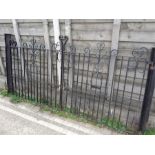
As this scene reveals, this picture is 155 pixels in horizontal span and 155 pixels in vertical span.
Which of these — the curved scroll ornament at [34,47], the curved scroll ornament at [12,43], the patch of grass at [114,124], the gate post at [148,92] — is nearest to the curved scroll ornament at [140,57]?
the gate post at [148,92]

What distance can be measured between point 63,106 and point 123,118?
138 cm

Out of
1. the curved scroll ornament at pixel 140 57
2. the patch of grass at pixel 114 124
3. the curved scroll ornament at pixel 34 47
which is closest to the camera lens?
the curved scroll ornament at pixel 140 57

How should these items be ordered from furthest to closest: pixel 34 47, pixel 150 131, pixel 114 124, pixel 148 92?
pixel 34 47, pixel 114 124, pixel 150 131, pixel 148 92

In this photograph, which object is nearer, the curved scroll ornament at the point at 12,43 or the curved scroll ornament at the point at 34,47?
the curved scroll ornament at the point at 34,47

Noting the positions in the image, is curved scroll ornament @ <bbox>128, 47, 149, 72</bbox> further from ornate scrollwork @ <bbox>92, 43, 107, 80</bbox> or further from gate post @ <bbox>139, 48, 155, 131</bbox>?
ornate scrollwork @ <bbox>92, 43, 107, 80</bbox>

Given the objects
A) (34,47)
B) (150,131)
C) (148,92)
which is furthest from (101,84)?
(34,47)

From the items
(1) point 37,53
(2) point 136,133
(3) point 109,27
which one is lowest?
(2) point 136,133

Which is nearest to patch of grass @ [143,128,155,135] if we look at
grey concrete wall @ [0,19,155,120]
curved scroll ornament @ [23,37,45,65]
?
grey concrete wall @ [0,19,155,120]

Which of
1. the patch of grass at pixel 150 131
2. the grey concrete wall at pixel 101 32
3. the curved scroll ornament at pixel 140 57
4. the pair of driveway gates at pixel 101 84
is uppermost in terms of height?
the grey concrete wall at pixel 101 32

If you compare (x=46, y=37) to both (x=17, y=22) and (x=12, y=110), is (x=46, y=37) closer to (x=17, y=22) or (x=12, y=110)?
(x=17, y=22)

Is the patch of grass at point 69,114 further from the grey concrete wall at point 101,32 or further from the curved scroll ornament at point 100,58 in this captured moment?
the curved scroll ornament at point 100,58

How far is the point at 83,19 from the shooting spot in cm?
362

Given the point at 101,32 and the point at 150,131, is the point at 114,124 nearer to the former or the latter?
the point at 150,131
